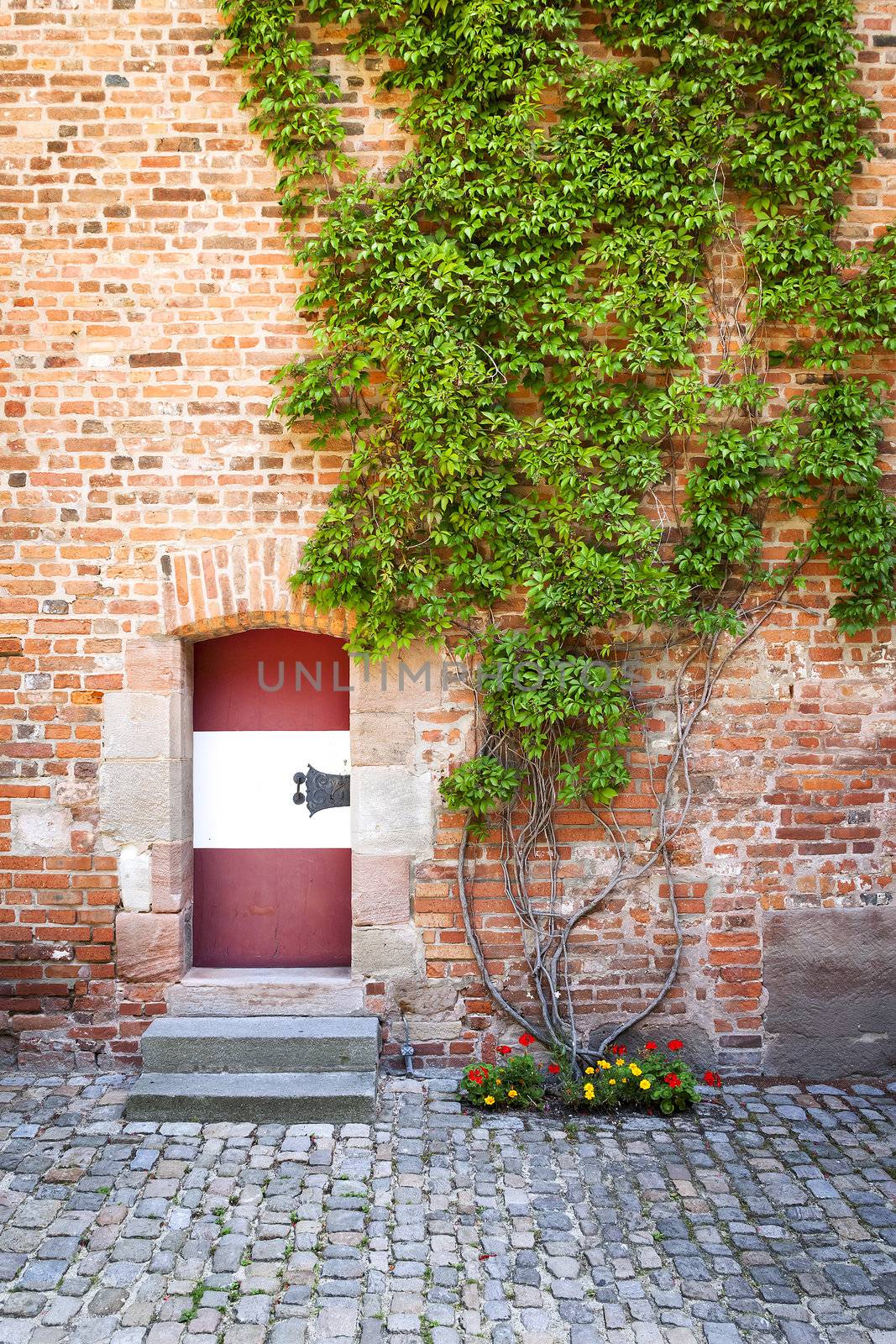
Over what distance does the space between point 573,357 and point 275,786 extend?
2.56 metres

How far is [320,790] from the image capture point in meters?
4.49

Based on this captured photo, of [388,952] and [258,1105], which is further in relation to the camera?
[388,952]

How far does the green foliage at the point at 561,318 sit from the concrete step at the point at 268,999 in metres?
1.10

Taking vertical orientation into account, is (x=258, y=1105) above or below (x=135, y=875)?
below

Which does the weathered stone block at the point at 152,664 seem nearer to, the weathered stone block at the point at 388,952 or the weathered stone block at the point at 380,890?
the weathered stone block at the point at 380,890

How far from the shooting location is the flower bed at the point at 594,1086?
3.85 m

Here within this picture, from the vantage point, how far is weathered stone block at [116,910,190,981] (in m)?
4.22

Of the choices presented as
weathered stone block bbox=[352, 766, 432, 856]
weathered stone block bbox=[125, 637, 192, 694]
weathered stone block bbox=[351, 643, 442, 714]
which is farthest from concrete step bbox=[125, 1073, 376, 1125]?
A: weathered stone block bbox=[125, 637, 192, 694]

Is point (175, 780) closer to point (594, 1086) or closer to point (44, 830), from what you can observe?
point (44, 830)

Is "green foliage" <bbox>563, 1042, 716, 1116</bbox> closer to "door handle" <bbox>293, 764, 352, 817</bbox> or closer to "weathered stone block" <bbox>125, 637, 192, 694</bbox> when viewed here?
"door handle" <bbox>293, 764, 352, 817</bbox>

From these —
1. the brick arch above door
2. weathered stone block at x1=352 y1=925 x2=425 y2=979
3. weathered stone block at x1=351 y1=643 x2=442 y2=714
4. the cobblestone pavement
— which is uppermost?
the brick arch above door

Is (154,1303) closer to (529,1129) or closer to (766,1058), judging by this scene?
(529,1129)

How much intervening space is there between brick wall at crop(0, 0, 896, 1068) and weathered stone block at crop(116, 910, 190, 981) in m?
Result: 0.03

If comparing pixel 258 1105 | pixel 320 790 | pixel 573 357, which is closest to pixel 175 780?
pixel 320 790
